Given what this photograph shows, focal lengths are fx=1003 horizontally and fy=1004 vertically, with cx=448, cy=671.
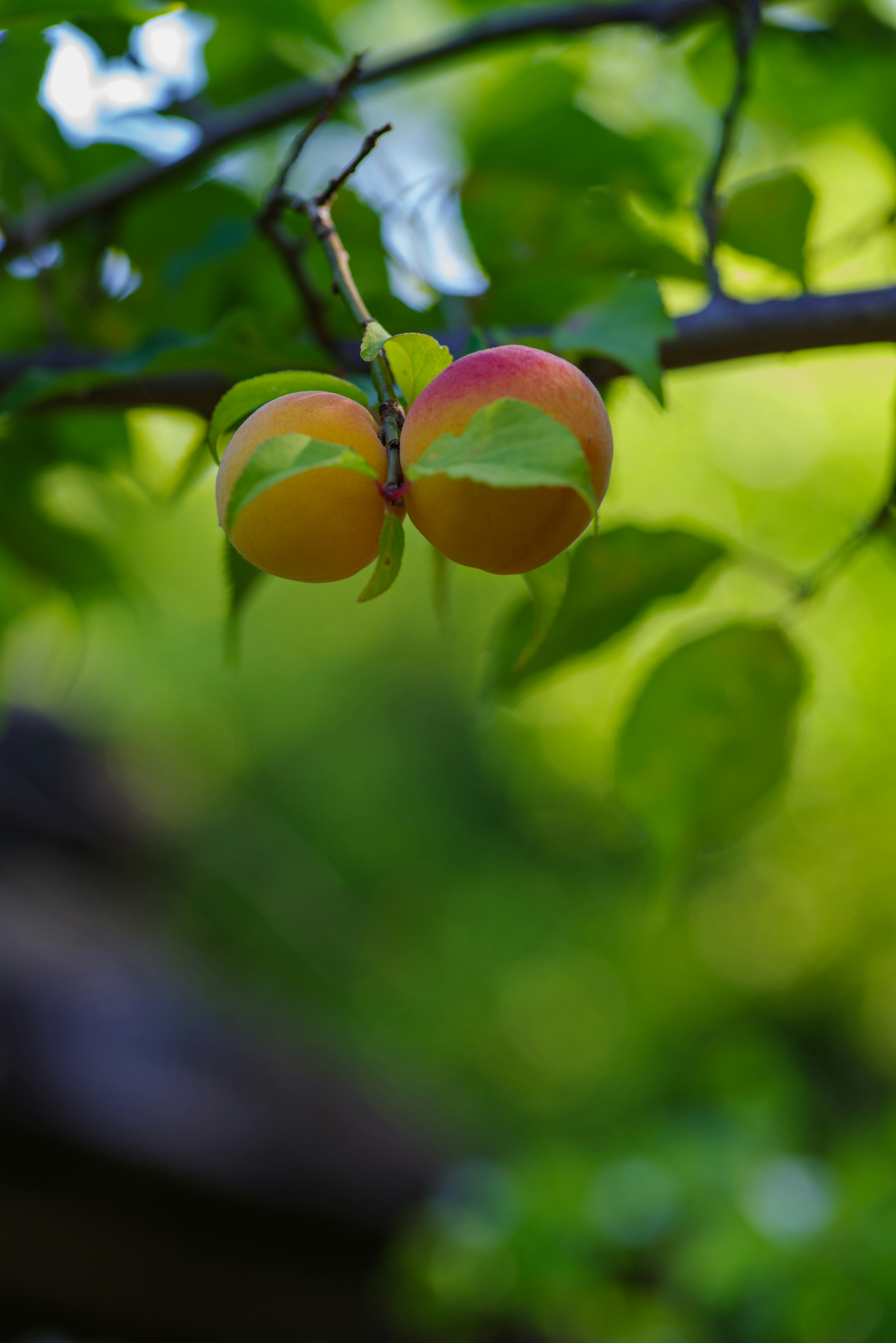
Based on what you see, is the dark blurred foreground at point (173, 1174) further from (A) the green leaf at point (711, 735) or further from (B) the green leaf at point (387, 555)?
(B) the green leaf at point (387, 555)

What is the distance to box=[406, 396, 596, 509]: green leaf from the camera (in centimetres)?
14

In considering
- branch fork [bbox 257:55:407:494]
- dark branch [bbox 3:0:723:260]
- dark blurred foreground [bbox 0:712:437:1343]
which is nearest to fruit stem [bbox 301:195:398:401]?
branch fork [bbox 257:55:407:494]

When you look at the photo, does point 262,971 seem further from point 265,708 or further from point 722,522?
point 722,522

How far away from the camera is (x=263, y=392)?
196mm

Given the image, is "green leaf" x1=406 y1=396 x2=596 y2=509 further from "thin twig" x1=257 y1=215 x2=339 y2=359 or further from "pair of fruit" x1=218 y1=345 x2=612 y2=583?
"thin twig" x1=257 y1=215 x2=339 y2=359

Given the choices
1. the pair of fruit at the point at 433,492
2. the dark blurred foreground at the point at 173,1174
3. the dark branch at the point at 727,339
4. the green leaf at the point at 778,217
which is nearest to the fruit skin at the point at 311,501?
the pair of fruit at the point at 433,492

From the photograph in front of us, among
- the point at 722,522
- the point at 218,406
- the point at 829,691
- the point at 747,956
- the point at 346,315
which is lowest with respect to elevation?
the point at 218,406

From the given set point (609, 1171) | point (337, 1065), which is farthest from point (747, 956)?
point (609, 1171)

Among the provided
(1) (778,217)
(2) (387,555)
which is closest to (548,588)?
(2) (387,555)

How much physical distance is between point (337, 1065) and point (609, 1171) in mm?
1432

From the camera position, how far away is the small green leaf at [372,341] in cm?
16

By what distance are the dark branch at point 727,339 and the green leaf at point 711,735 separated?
95 millimetres

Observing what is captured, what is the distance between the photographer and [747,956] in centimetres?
434

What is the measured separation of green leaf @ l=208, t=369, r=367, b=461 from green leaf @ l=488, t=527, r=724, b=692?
13 centimetres
